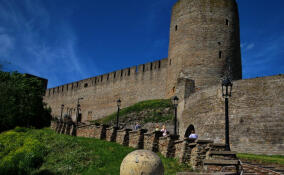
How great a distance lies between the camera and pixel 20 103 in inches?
1248

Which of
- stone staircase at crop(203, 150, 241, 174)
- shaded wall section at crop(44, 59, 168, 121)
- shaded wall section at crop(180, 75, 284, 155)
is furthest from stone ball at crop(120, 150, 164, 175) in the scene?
shaded wall section at crop(44, 59, 168, 121)

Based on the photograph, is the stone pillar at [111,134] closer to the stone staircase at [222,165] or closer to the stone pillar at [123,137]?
the stone pillar at [123,137]

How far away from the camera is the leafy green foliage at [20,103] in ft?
93.4

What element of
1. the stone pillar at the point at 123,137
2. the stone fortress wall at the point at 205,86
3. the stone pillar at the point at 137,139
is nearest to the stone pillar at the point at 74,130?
the stone pillar at the point at 123,137

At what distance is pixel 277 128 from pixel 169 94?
42.2ft

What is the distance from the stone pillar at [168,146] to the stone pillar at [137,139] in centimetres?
149

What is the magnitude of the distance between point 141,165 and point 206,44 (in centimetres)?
2088

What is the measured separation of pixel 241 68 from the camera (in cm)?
2639

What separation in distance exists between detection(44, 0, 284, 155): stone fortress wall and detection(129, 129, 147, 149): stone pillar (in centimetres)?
600

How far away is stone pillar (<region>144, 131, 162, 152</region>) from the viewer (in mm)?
12539

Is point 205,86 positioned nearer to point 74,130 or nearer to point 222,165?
point 74,130

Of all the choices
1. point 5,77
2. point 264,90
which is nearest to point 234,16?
point 264,90

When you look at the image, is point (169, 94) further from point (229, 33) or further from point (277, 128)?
point (277, 128)

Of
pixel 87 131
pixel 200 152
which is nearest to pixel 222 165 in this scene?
pixel 200 152
